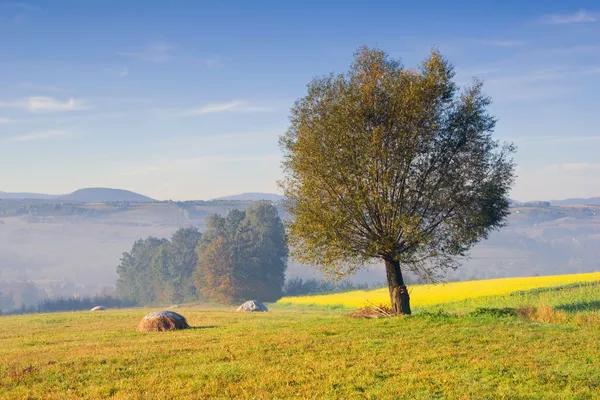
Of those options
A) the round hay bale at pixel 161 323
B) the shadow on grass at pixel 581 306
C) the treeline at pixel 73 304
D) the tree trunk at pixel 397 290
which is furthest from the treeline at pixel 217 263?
the round hay bale at pixel 161 323

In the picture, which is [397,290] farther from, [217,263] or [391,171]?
[217,263]

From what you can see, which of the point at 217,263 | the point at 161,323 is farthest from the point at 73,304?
the point at 161,323

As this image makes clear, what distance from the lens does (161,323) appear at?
3475 centimetres

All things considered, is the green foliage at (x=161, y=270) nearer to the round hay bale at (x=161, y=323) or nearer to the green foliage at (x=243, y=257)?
the green foliage at (x=243, y=257)

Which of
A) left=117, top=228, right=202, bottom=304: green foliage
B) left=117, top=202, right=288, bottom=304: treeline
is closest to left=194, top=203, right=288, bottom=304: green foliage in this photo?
left=117, top=202, right=288, bottom=304: treeline

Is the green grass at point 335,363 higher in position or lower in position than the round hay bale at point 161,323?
higher

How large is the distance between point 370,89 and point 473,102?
6.79 m

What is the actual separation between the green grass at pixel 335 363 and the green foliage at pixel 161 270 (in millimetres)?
103160

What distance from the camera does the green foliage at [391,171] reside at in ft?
109

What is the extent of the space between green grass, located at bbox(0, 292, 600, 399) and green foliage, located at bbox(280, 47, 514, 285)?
5191 mm

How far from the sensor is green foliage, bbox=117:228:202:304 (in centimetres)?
13288

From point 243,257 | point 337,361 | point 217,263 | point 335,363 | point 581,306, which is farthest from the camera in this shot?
point 243,257

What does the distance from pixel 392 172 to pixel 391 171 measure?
81 millimetres

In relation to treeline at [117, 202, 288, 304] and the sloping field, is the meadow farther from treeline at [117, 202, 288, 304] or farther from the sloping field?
treeline at [117, 202, 288, 304]
